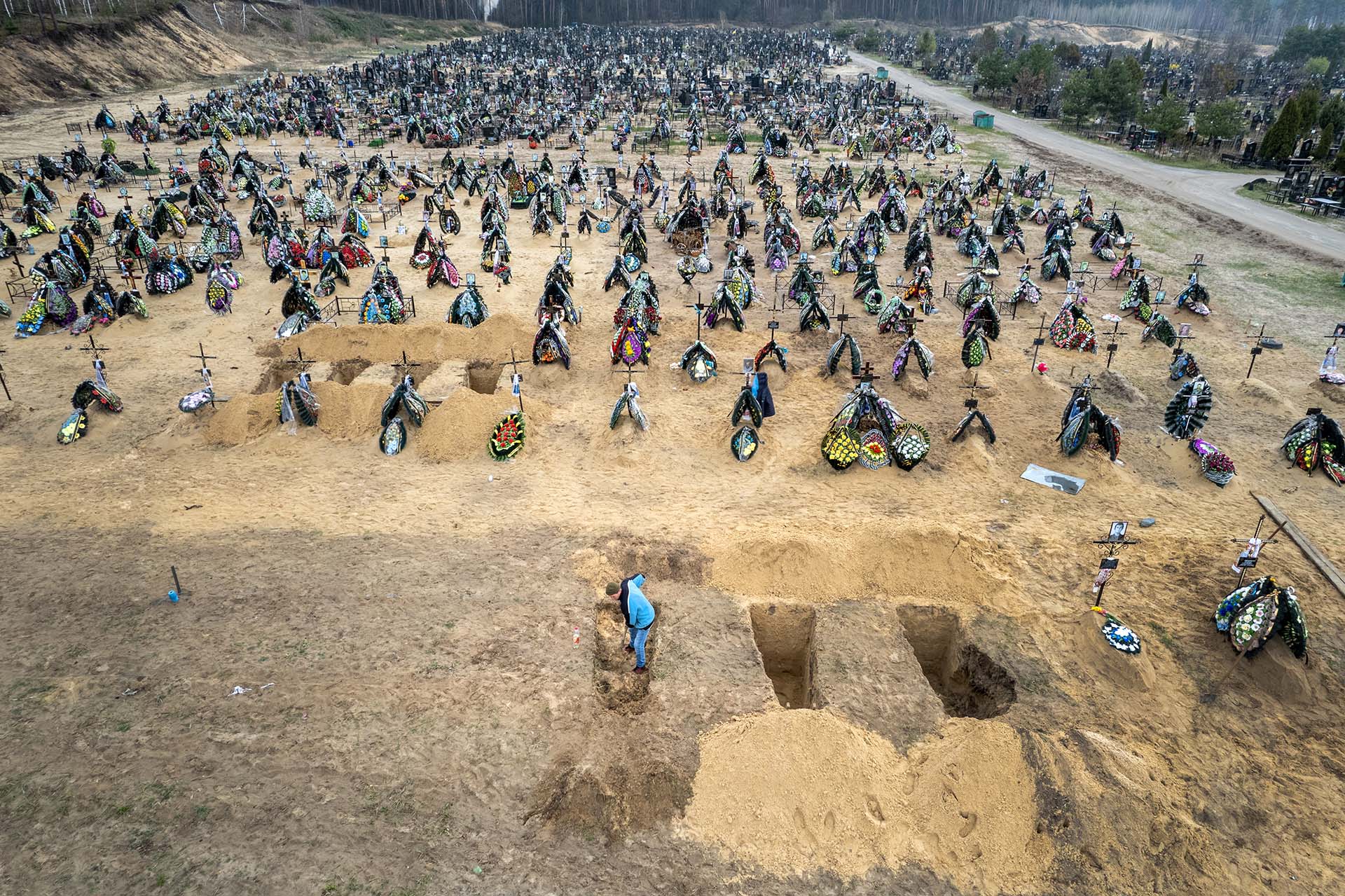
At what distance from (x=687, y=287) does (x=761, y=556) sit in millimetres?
17760

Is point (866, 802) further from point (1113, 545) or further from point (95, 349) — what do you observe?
point (95, 349)

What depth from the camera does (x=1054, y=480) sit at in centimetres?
1789

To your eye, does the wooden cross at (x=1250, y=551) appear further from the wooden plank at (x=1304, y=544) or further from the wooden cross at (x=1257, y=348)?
→ the wooden cross at (x=1257, y=348)

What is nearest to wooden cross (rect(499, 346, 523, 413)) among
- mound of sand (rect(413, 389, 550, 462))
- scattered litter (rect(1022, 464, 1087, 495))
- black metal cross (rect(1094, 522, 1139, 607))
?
mound of sand (rect(413, 389, 550, 462))

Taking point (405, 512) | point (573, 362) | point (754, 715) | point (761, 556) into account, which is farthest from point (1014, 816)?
point (573, 362)

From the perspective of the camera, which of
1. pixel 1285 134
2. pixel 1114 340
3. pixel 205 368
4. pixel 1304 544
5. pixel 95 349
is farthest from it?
pixel 1285 134

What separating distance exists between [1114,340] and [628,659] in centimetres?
2190

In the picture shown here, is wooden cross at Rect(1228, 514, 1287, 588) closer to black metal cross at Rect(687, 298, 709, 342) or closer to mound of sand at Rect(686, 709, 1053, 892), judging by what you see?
A: mound of sand at Rect(686, 709, 1053, 892)

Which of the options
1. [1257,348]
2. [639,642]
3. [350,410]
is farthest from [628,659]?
[1257,348]

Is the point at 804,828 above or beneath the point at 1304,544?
beneath

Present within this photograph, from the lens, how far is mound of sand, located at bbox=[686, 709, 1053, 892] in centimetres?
948

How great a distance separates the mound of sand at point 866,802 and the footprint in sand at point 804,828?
0.04 ft

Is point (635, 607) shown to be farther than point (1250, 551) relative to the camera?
No

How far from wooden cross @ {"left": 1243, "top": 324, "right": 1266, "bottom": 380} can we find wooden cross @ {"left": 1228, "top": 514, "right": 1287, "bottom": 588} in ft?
28.9
